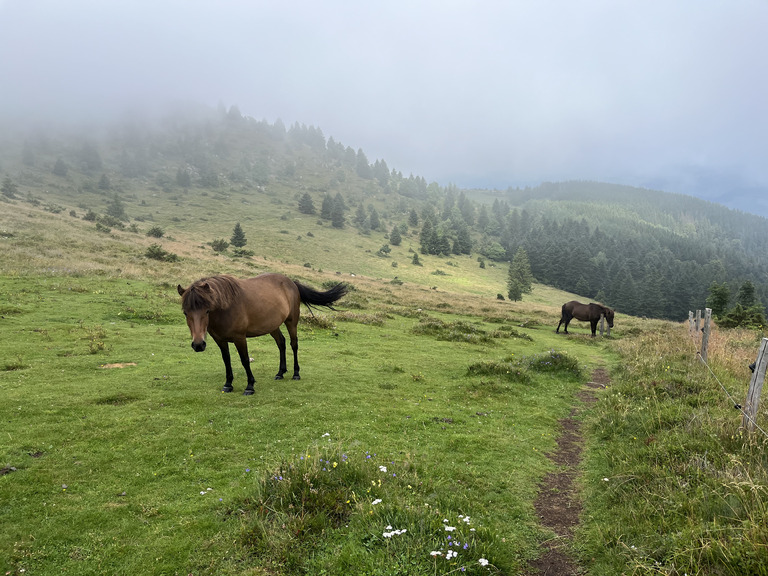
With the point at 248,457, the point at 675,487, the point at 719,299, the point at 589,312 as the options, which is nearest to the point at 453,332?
the point at 589,312

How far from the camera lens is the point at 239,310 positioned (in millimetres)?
10016

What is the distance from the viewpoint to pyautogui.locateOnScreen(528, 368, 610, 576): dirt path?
470 cm

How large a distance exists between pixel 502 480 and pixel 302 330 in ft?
49.4

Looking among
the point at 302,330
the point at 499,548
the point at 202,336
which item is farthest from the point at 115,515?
the point at 302,330

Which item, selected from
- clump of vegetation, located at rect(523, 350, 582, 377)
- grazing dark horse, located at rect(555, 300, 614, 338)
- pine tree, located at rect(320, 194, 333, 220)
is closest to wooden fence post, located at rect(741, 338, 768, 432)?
clump of vegetation, located at rect(523, 350, 582, 377)

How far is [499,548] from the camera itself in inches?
174

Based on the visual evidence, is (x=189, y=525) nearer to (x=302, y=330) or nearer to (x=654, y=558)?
(x=654, y=558)

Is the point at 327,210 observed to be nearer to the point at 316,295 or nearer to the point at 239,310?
the point at 316,295

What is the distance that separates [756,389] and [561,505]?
12.4 ft

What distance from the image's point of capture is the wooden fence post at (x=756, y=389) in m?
6.19

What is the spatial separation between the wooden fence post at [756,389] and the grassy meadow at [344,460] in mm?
295

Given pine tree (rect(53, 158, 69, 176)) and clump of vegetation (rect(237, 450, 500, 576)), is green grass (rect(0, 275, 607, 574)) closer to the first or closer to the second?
clump of vegetation (rect(237, 450, 500, 576))

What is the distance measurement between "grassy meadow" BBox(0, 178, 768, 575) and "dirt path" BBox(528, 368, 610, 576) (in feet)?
0.55

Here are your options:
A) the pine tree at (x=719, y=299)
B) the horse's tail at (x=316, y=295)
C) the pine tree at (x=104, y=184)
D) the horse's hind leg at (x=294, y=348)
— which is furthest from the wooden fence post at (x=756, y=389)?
the pine tree at (x=104, y=184)
